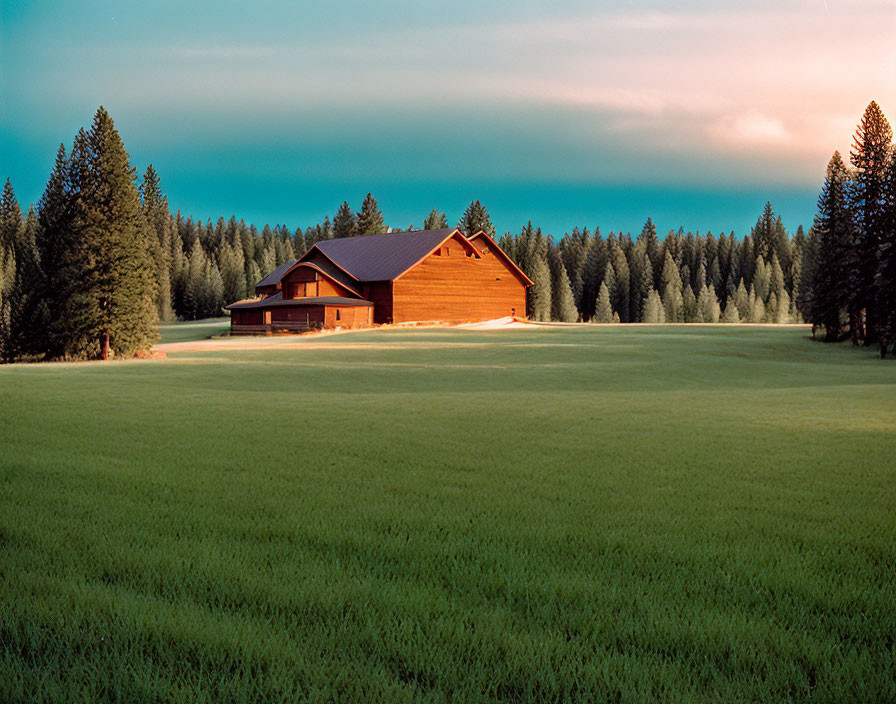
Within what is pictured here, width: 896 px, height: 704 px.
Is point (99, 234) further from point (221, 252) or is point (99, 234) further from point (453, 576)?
point (221, 252)

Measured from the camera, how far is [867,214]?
5088cm

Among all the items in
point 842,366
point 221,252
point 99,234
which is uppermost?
point 221,252

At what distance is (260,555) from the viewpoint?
5680 mm

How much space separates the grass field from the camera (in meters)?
3.87

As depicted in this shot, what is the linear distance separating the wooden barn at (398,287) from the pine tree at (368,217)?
41.1m

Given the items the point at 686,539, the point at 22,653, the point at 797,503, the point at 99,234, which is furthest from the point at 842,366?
the point at 99,234

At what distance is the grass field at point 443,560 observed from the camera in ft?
12.7

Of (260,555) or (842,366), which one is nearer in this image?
(260,555)

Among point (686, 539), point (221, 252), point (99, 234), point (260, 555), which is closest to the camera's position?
point (260, 555)

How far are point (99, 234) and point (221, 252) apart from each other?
300 ft

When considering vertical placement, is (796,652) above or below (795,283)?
below

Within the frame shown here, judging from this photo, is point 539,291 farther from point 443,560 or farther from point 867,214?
point 443,560

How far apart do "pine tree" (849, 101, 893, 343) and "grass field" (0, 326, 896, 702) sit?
40579 mm

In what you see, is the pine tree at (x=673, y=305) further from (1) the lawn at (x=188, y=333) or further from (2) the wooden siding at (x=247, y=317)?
(2) the wooden siding at (x=247, y=317)
